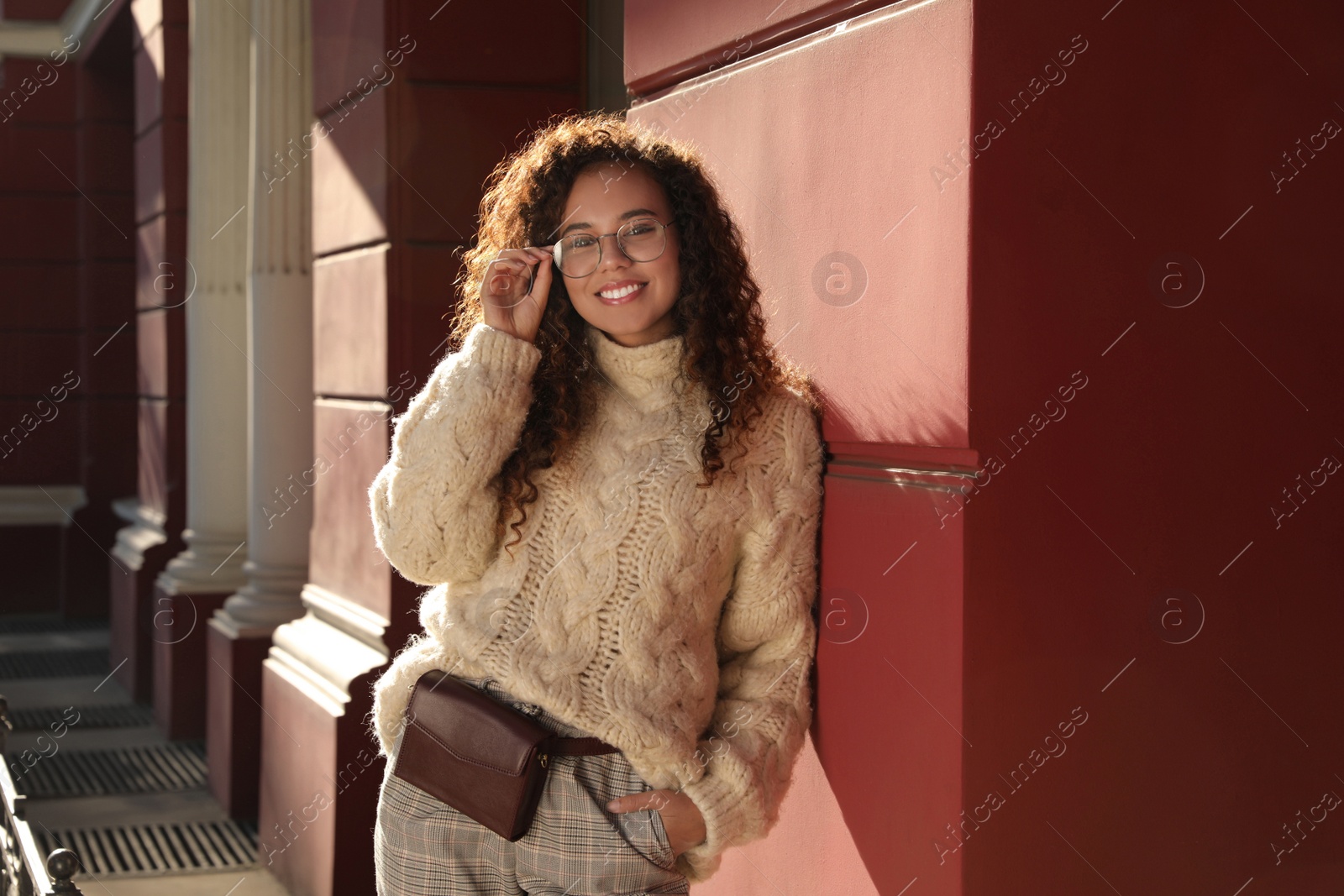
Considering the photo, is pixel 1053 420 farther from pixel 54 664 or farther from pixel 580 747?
pixel 54 664

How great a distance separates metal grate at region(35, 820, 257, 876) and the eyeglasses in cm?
374

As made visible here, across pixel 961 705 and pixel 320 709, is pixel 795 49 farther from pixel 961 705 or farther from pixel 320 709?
pixel 320 709

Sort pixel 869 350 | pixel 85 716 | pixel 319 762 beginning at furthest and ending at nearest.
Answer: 1. pixel 85 716
2. pixel 319 762
3. pixel 869 350

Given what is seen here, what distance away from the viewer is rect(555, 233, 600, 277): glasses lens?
241 centimetres

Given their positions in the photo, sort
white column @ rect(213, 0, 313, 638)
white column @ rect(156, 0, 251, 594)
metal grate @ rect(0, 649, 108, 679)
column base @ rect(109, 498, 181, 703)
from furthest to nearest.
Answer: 1. metal grate @ rect(0, 649, 108, 679)
2. column base @ rect(109, 498, 181, 703)
3. white column @ rect(156, 0, 251, 594)
4. white column @ rect(213, 0, 313, 638)

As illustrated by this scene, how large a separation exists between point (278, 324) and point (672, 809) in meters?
4.08

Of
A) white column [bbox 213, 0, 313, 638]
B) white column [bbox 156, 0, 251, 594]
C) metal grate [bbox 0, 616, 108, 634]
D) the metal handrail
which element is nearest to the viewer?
the metal handrail

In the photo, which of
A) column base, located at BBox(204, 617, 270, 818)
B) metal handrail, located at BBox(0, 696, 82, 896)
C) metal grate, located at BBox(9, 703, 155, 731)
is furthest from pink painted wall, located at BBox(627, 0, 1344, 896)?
metal grate, located at BBox(9, 703, 155, 731)

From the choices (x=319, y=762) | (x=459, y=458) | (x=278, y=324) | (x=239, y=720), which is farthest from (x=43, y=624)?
(x=459, y=458)

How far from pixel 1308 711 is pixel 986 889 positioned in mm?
590

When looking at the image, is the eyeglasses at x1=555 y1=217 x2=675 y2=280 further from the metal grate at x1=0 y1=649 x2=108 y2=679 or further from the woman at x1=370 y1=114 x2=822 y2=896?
the metal grate at x1=0 y1=649 x2=108 y2=679

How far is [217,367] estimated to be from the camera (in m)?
6.94

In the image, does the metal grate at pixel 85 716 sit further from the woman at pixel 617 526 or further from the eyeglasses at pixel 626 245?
the eyeglasses at pixel 626 245

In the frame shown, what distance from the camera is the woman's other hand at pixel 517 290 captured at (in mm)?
2463
